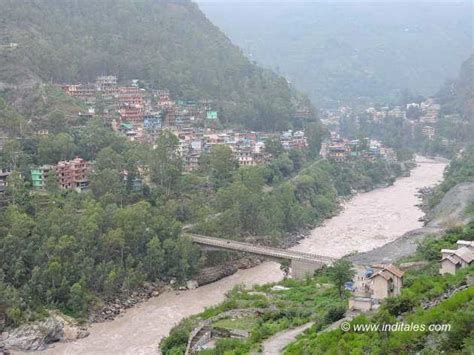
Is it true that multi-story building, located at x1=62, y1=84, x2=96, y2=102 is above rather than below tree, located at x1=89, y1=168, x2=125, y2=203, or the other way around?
above

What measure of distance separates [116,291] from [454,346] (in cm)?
1355

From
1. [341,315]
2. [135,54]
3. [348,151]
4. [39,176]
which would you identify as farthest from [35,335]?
[348,151]

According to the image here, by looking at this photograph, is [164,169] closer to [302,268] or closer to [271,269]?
[271,269]

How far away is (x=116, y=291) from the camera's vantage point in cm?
2098

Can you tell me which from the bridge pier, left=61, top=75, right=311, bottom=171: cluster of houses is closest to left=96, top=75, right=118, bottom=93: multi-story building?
left=61, top=75, right=311, bottom=171: cluster of houses

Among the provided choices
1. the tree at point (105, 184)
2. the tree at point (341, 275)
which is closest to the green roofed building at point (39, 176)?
the tree at point (105, 184)

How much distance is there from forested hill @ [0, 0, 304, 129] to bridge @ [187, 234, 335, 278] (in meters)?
13.8

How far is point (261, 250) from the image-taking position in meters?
21.8

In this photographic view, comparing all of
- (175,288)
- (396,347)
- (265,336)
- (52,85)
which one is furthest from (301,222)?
(396,347)

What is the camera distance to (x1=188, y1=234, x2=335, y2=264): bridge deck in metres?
20.6

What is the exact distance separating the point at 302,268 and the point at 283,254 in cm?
96

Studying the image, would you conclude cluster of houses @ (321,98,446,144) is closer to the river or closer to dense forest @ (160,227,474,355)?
the river

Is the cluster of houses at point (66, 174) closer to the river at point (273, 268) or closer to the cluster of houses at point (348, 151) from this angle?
the river at point (273, 268)

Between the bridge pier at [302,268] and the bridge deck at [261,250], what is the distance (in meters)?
0.08
